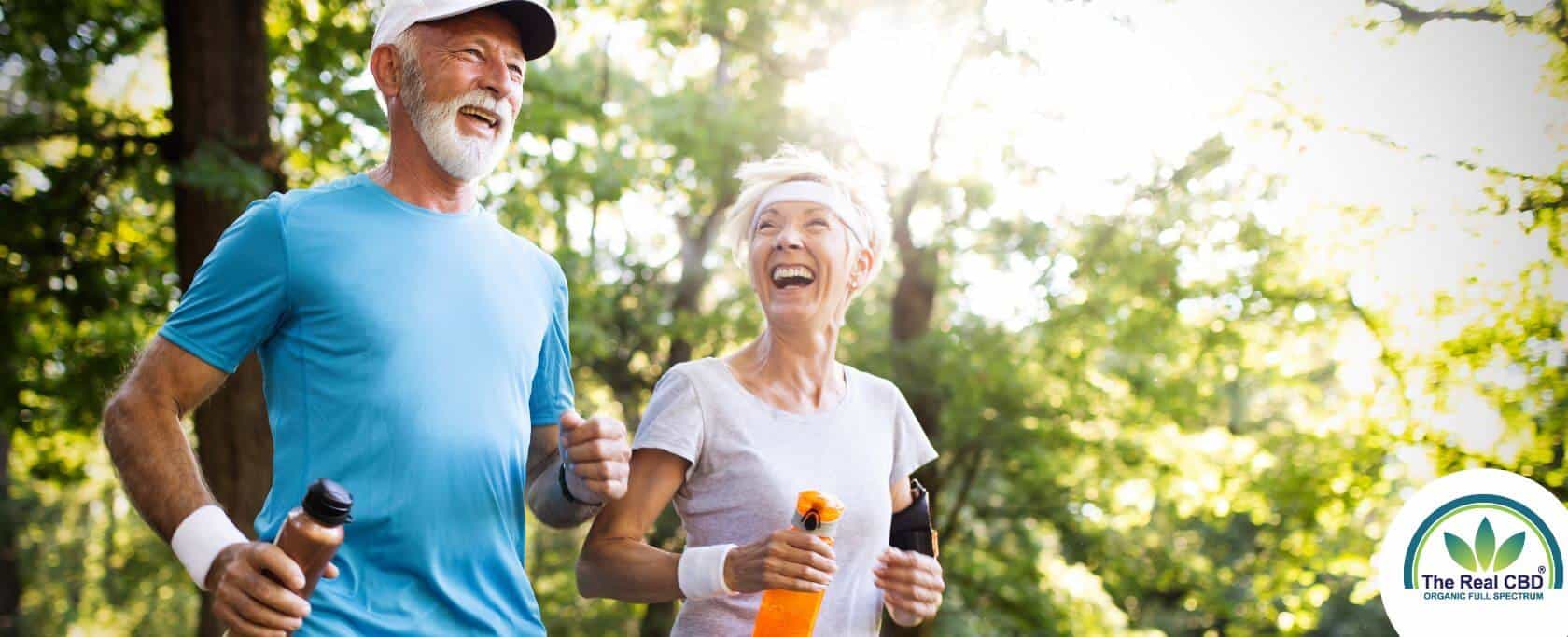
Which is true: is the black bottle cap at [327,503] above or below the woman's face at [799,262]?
below

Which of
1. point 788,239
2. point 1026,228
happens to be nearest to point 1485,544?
point 1026,228

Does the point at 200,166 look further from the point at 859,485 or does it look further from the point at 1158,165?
the point at 1158,165

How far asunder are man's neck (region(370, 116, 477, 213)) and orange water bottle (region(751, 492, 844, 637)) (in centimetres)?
79

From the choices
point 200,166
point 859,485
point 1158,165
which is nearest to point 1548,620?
point 1158,165

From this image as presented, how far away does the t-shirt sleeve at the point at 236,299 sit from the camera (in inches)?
75.4

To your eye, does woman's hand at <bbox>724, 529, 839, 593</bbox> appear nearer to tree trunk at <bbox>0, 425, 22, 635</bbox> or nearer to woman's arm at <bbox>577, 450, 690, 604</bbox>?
woman's arm at <bbox>577, 450, 690, 604</bbox>

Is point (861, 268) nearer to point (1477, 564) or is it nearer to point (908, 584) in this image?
point (908, 584)

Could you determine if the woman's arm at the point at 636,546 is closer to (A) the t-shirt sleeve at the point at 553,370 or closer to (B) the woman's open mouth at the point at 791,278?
(A) the t-shirt sleeve at the point at 553,370

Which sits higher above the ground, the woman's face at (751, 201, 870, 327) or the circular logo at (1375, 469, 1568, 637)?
the circular logo at (1375, 469, 1568, 637)

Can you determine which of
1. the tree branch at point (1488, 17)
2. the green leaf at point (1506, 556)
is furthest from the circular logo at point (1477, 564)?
the tree branch at point (1488, 17)

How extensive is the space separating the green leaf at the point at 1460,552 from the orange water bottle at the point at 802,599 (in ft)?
17.6

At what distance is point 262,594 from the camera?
1.62 metres

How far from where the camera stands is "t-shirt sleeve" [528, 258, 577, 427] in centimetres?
234

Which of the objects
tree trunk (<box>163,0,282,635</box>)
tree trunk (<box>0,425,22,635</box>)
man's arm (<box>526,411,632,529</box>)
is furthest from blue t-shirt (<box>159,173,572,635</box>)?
tree trunk (<box>0,425,22,635</box>)
